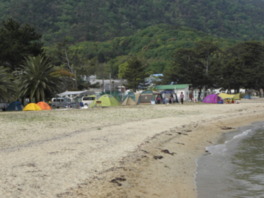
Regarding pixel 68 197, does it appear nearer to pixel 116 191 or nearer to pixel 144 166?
pixel 116 191

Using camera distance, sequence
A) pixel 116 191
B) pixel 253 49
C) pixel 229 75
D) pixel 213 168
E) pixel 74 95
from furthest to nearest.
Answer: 1. pixel 253 49
2. pixel 229 75
3. pixel 74 95
4. pixel 213 168
5. pixel 116 191

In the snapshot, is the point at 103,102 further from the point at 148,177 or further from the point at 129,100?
the point at 148,177

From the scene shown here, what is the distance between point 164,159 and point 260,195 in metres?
3.82

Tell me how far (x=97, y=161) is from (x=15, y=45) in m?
36.4

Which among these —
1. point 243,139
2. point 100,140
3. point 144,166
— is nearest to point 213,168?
point 144,166

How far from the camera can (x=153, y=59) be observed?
133 meters

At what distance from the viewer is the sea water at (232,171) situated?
9008 millimetres

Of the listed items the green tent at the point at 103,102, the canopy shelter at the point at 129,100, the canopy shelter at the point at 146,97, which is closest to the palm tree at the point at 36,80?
the green tent at the point at 103,102

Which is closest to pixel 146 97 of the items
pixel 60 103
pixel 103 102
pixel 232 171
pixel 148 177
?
pixel 103 102

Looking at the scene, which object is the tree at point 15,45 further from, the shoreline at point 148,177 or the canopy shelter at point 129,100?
the shoreline at point 148,177

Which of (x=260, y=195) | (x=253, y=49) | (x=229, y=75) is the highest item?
(x=253, y=49)

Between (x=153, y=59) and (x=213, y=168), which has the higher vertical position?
(x=153, y=59)

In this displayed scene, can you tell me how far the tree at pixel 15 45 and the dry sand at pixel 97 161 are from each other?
2727 centimetres

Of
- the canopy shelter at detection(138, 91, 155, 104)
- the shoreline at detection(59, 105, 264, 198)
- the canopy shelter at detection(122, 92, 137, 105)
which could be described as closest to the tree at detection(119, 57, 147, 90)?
the canopy shelter at detection(138, 91, 155, 104)
